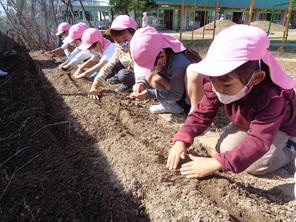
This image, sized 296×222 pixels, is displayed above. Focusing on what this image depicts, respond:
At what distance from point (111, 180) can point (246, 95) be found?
Result: 0.98 meters

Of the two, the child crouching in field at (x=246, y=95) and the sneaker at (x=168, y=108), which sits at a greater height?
the child crouching in field at (x=246, y=95)

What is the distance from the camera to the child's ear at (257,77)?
113cm

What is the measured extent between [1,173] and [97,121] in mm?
924

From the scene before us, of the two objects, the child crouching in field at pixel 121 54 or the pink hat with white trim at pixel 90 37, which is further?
the pink hat with white trim at pixel 90 37

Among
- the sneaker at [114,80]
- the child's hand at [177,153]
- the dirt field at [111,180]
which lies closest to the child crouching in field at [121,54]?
the sneaker at [114,80]

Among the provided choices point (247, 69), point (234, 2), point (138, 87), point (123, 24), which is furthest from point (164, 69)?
point (234, 2)

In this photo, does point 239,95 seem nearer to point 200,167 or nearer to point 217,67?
point 217,67

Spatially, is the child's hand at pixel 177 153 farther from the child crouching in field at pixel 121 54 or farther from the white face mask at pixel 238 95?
the child crouching in field at pixel 121 54

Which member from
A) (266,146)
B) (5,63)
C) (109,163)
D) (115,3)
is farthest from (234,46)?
(115,3)

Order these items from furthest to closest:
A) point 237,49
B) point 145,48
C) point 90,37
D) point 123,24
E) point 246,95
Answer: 1. point 90,37
2. point 123,24
3. point 145,48
4. point 246,95
5. point 237,49

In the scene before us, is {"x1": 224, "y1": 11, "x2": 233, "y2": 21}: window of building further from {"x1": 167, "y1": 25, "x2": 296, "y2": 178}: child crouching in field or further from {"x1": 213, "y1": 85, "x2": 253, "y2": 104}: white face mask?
{"x1": 213, "y1": 85, "x2": 253, "y2": 104}: white face mask

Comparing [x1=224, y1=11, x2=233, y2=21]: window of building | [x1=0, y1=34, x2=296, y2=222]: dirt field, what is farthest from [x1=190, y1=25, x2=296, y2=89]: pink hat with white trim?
[x1=224, y1=11, x2=233, y2=21]: window of building

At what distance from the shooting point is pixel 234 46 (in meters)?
1.05

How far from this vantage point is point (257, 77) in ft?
3.78
